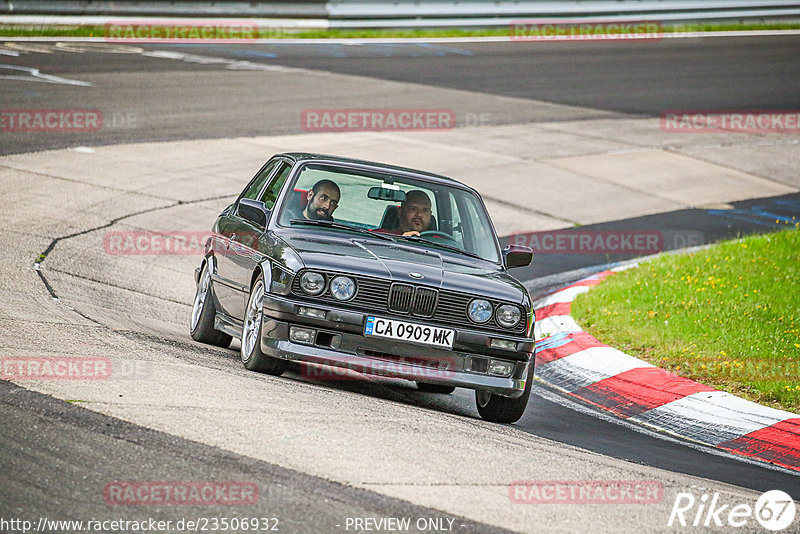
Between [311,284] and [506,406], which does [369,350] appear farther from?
[506,406]

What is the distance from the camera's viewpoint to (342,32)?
2933 cm

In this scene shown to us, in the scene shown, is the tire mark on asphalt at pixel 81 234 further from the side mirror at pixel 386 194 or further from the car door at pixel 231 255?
the side mirror at pixel 386 194

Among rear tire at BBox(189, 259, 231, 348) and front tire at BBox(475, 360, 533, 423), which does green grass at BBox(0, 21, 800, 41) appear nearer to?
rear tire at BBox(189, 259, 231, 348)

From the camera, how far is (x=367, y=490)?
4910 millimetres

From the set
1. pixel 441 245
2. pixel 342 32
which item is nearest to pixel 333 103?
pixel 342 32

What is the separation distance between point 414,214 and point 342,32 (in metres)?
22.0

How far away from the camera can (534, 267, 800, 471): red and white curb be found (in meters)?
7.38

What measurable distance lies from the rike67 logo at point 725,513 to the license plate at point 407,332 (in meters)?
1.94

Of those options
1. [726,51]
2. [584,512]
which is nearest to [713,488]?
[584,512]

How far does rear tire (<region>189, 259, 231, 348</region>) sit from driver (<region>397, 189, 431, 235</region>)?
1627mm

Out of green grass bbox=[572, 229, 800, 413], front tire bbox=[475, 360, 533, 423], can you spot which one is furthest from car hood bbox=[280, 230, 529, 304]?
green grass bbox=[572, 229, 800, 413]

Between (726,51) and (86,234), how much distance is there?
22.6m

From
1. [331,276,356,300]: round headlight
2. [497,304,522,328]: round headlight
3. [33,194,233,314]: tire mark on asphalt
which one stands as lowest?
[33,194,233,314]: tire mark on asphalt

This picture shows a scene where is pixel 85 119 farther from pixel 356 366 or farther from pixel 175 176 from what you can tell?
pixel 356 366
